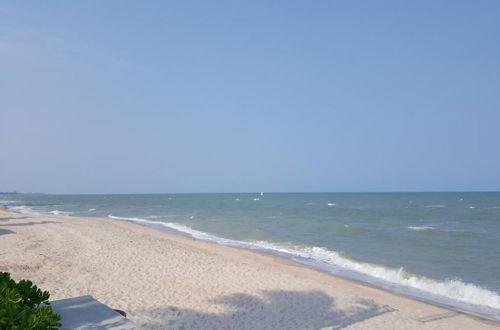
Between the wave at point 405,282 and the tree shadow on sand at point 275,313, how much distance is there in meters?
2.79

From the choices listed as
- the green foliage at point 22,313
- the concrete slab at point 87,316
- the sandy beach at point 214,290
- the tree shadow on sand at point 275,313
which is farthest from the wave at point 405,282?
the green foliage at point 22,313

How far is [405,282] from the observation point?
1197cm

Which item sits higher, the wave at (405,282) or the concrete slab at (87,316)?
the concrete slab at (87,316)

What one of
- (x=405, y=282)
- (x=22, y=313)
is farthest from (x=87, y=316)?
(x=405, y=282)

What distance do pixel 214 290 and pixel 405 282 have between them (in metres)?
6.39

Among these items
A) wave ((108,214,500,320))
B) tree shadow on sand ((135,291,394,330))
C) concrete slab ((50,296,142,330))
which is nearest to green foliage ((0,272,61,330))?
concrete slab ((50,296,142,330))

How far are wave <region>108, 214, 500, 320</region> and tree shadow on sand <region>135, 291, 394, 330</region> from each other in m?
2.79

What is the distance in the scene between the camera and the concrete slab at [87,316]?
13.1ft

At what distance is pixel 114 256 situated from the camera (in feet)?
42.2

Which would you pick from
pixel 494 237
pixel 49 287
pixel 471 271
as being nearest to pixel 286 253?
pixel 471 271

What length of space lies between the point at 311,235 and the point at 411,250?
6450 mm

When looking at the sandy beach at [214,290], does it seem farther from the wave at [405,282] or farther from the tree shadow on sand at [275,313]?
the wave at [405,282]

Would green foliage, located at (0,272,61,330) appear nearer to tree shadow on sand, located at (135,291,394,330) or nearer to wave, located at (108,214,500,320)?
tree shadow on sand, located at (135,291,394,330)

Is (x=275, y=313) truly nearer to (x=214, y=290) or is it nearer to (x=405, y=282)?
(x=214, y=290)
